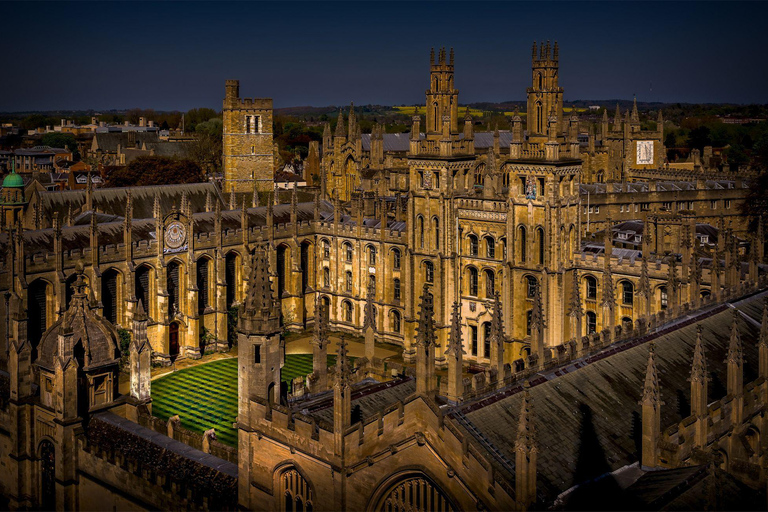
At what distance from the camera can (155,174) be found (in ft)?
290

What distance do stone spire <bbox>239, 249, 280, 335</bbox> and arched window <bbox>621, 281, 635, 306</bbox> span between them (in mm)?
27088

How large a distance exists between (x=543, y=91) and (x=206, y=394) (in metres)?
23.4

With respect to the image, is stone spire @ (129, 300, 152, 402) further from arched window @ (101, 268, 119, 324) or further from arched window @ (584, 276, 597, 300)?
arched window @ (584, 276, 597, 300)

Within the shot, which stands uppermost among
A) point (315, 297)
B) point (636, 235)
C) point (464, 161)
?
point (464, 161)

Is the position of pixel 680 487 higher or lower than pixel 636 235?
lower

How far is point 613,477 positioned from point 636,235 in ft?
107

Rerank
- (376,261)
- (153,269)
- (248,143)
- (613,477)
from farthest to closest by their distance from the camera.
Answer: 1. (248,143)
2. (376,261)
3. (153,269)
4. (613,477)

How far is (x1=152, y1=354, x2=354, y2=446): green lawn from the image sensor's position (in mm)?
39906

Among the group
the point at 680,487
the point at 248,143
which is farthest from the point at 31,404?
the point at 248,143

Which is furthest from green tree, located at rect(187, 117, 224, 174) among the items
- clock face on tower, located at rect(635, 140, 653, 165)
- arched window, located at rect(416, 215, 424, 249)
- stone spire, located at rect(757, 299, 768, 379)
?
stone spire, located at rect(757, 299, 768, 379)

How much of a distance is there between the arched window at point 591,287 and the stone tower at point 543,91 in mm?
7956

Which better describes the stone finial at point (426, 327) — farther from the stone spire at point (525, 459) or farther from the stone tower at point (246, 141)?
the stone tower at point (246, 141)

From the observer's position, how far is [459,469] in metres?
19.3

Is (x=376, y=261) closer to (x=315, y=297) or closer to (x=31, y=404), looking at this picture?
(x=315, y=297)
